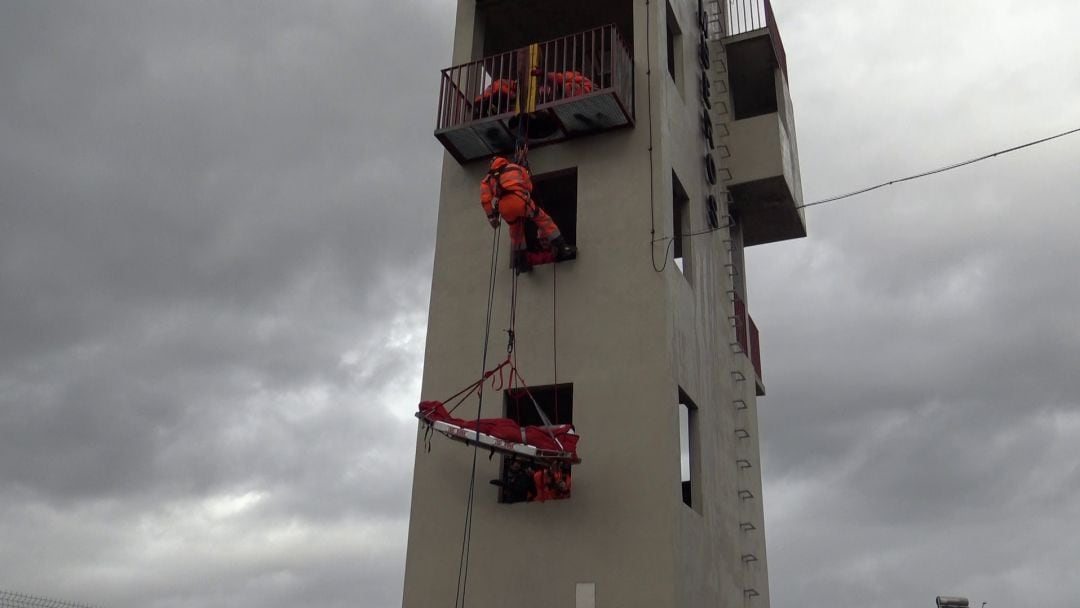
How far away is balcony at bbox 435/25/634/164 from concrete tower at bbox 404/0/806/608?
5cm

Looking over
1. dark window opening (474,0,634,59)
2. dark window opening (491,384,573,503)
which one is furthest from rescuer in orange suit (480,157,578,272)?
dark window opening (474,0,634,59)

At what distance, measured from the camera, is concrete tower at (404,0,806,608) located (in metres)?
16.8

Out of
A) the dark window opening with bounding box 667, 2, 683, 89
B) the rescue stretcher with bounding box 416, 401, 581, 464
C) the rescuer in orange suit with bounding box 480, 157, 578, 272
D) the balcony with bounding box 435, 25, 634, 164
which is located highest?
the dark window opening with bounding box 667, 2, 683, 89

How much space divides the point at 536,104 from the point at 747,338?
8.97 meters

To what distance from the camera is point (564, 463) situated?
16734mm

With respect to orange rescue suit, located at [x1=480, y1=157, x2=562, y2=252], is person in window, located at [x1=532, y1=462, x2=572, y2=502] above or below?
below

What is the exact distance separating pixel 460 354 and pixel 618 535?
4.65 metres

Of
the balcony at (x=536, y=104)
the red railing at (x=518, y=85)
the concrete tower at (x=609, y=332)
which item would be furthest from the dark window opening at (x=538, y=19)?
the balcony at (x=536, y=104)

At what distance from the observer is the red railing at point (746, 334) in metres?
24.8

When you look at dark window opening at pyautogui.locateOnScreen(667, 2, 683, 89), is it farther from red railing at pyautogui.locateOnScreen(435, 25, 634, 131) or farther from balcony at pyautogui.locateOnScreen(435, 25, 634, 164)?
balcony at pyautogui.locateOnScreen(435, 25, 634, 164)

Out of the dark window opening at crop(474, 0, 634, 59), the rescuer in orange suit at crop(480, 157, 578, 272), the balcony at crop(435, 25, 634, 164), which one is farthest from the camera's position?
the dark window opening at crop(474, 0, 634, 59)

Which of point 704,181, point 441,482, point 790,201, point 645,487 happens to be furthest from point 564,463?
point 790,201

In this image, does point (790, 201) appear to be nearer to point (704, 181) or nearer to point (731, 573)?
point (704, 181)

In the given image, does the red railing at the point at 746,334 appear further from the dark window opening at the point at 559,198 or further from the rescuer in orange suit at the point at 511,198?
the rescuer in orange suit at the point at 511,198
